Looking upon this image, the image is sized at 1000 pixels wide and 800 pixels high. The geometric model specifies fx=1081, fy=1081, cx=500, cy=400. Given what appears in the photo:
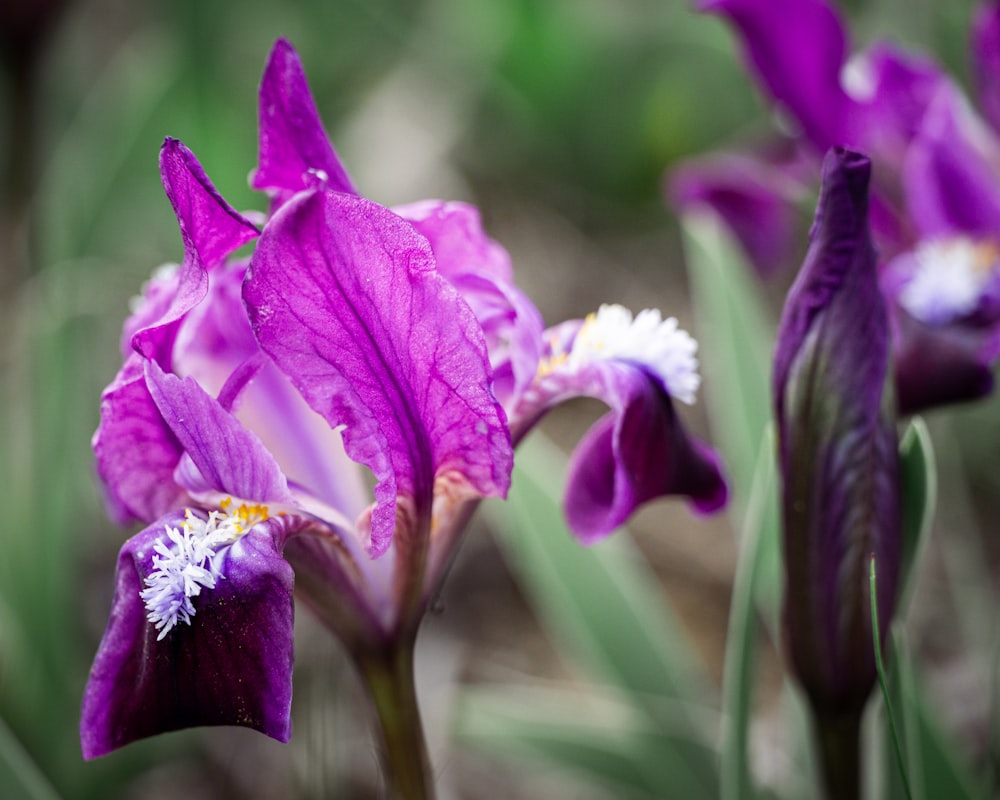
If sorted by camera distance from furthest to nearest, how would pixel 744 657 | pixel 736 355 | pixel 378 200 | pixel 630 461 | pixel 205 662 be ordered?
pixel 378 200 < pixel 736 355 < pixel 744 657 < pixel 630 461 < pixel 205 662

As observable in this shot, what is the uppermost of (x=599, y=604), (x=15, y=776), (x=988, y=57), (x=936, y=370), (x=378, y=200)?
(x=378, y=200)

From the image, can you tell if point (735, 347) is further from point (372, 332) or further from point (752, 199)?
point (372, 332)

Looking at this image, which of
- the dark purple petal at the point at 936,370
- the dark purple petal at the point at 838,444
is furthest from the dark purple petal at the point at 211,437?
the dark purple petal at the point at 936,370

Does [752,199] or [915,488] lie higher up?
[752,199]

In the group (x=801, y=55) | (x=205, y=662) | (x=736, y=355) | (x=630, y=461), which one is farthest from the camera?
(x=736, y=355)

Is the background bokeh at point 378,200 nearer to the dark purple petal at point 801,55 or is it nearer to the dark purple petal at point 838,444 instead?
the dark purple petal at point 838,444

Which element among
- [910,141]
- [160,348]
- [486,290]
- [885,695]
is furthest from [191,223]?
[910,141]
